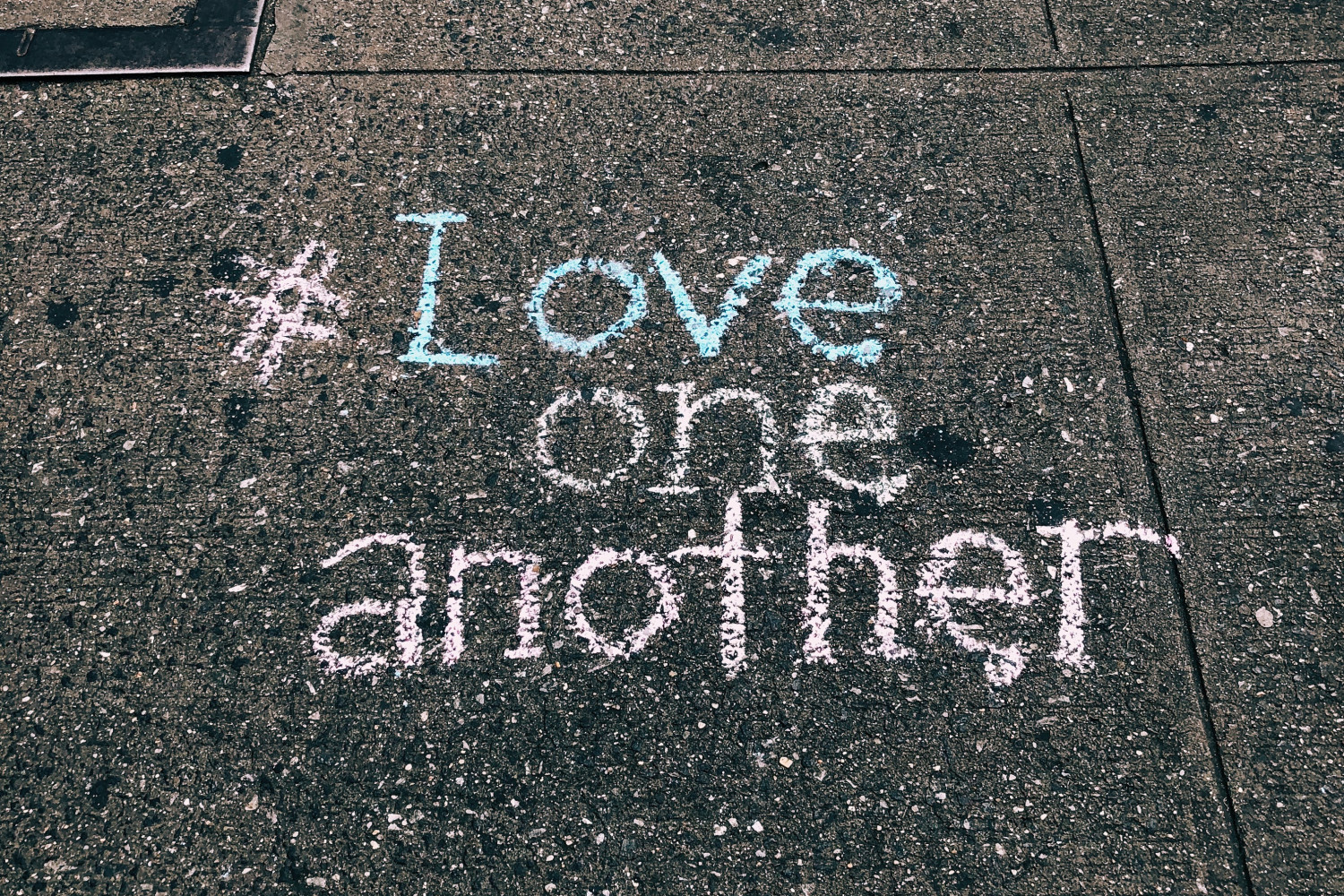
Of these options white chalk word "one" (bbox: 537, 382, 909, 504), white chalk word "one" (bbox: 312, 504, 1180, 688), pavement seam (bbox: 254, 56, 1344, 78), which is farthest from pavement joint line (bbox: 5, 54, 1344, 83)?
white chalk word "one" (bbox: 312, 504, 1180, 688)

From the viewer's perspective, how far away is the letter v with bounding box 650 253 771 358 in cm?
245

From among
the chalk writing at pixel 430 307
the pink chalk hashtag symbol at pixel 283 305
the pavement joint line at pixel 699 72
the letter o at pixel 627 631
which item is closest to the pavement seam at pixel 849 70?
the pavement joint line at pixel 699 72

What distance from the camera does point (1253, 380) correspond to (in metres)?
2.38

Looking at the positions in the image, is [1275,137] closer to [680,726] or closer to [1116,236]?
[1116,236]

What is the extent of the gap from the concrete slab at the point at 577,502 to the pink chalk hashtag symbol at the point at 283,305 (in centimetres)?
1

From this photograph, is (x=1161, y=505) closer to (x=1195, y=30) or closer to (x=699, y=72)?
(x=1195, y=30)

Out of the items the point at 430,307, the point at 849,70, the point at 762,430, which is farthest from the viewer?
the point at 849,70

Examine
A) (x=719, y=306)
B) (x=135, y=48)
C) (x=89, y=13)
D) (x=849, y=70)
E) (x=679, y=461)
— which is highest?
(x=89, y=13)

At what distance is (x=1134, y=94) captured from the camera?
2771 mm

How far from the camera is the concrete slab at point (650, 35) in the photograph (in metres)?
2.85

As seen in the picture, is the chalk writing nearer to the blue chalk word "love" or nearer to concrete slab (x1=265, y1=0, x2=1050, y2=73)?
the blue chalk word "love"

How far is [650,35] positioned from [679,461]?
1.49 meters

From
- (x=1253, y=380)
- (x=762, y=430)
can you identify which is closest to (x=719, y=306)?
(x=762, y=430)

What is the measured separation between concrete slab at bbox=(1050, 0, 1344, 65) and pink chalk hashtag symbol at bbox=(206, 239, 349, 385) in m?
2.37
